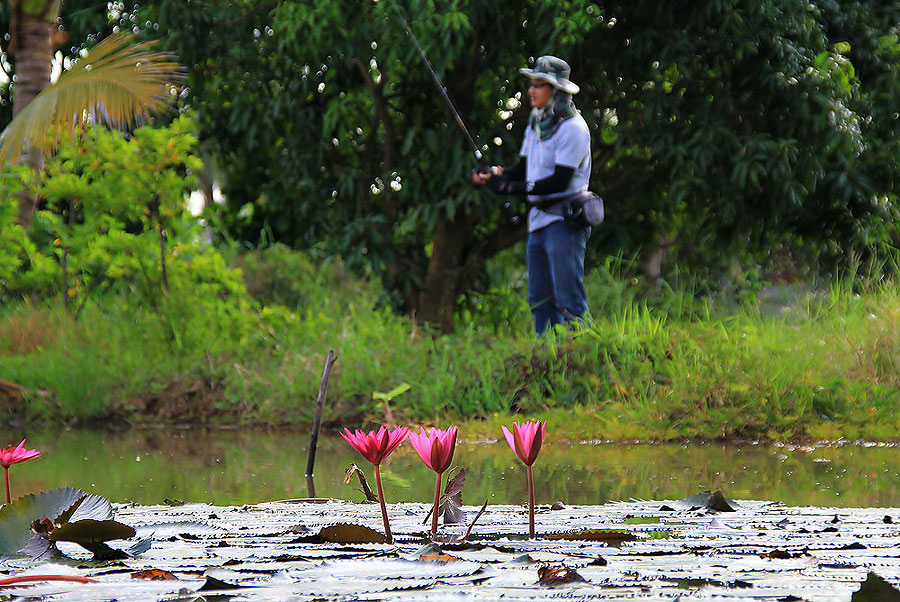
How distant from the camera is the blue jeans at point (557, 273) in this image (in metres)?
7.79

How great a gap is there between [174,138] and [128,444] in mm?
3017

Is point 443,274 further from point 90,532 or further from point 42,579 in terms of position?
point 42,579

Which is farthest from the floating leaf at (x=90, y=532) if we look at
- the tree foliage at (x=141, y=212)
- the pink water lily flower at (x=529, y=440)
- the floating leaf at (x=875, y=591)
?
the tree foliage at (x=141, y=212)

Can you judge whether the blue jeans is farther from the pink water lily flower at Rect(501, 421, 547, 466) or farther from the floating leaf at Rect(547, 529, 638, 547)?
the pink water lily flower at Rect(501, 421, 547, 466)

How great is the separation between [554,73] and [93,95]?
3.65 m

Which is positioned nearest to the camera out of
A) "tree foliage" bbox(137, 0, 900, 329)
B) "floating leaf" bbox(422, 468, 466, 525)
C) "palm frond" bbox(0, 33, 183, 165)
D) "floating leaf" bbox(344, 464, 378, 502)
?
"floating leaf" bbox(344, 464, 378, 502)

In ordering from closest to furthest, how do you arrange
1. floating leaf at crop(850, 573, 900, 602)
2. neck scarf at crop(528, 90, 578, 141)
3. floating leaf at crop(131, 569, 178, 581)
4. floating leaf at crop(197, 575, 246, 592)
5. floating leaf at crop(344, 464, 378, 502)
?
floating leaf at crop(850, 573, 900, 602)
floating leaf at crop(197, 575, 246, 592)
floating leaf at crop(131, 569, 178, 581)
floating leaf at crop(344, 464, 378, 502)
neck scarf at crop(528, 90, 578, 141)

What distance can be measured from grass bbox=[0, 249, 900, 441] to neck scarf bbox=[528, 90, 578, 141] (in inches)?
51.0

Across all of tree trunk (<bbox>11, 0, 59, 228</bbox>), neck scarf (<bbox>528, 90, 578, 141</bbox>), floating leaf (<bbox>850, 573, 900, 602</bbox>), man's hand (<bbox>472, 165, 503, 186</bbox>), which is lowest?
floating leaf (<bbox>850, 573, 900, 602</bbox>)

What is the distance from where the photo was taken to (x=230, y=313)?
9219 millimetres

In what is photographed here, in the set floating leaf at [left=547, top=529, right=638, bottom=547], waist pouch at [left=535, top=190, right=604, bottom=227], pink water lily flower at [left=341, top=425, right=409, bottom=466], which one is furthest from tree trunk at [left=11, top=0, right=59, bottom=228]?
pink water lily flower at [left=341, top=425, right=409, bottom=466]

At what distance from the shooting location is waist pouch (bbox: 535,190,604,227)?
7684mm

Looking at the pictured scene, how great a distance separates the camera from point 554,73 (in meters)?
7.67

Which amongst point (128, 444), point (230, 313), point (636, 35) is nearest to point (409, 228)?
point (230, 313)
